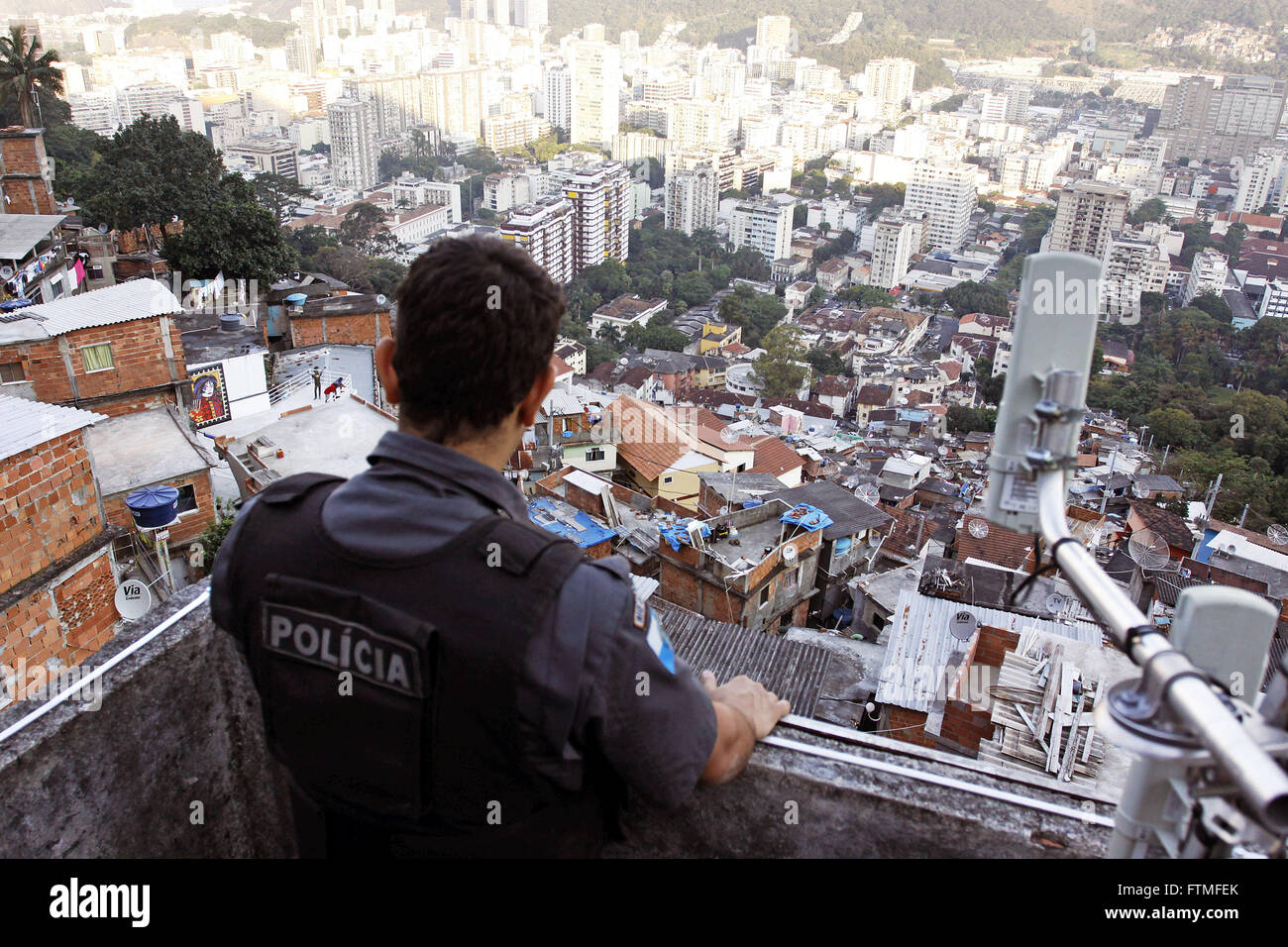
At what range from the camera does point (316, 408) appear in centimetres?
653

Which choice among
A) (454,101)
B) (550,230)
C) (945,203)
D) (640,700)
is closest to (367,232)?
(550,230)

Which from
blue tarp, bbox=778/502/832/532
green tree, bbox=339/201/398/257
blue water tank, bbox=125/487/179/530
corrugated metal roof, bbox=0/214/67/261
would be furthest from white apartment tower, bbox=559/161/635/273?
blue water tank, bbox=125/487/179/530

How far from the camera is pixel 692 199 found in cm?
4684

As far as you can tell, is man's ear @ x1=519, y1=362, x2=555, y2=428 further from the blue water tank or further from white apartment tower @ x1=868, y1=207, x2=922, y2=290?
Result: white apartment tower @ x1=868, y1=207, x2=922, y2=290

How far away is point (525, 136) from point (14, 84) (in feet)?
169

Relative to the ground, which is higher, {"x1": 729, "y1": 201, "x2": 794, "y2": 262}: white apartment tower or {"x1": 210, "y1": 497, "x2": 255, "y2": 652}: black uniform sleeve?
{"x1": 210, "y1": 497, "x2": 255, "y2": 652}: black uniform sleeve

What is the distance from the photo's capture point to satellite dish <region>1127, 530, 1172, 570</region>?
11.1m

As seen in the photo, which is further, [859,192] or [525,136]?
[525,136]

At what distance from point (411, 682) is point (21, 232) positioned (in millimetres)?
11484

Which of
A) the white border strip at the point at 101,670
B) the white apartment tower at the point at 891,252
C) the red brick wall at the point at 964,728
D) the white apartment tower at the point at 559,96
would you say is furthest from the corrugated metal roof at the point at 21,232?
the white apartment tower at the point at 559,96

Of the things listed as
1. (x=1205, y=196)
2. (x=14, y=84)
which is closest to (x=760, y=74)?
(x=1205, y=196)

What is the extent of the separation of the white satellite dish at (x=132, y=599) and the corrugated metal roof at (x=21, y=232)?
698 centimetres

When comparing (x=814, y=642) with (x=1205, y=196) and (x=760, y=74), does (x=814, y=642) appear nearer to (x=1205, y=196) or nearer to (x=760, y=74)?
(x=1205, y=196)
